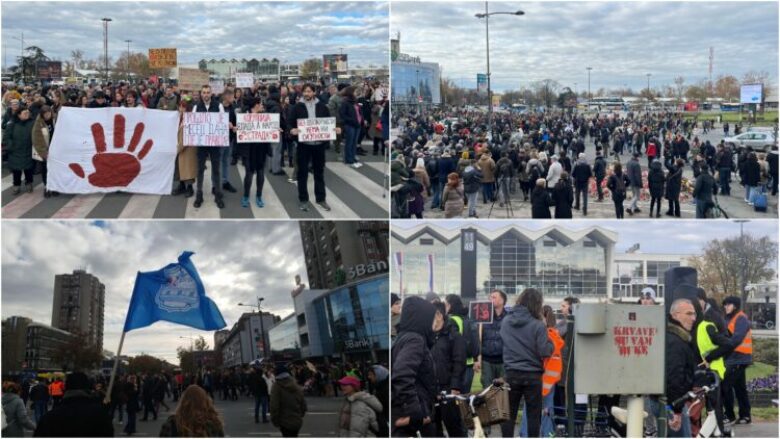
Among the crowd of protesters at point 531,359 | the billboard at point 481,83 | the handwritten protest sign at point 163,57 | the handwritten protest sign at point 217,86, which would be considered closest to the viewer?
the crowd of protesters at point 531,359

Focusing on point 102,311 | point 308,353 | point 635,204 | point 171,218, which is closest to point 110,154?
point 171,218

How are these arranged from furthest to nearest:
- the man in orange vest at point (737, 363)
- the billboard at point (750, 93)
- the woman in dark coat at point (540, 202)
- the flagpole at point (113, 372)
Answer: the billboard at point (750, 93) < the woman in dark coat at point (540, 202) < the flagpole at point (113, 372) < the man in orange vest at point (737, 363)

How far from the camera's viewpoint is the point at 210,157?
1146 cm

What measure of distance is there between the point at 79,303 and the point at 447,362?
4505 mm

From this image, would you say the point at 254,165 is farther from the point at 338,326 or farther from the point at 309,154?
the point at 338,326

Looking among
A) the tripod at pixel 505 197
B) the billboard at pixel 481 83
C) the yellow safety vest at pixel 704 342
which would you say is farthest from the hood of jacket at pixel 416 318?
the billboard at pixel 481 83

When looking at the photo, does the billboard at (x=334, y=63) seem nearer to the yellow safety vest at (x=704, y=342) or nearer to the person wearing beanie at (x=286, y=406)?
the person wearing beanie at (x=286, y=406)

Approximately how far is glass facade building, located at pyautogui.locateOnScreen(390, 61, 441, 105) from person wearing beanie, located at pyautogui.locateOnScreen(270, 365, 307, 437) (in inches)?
184

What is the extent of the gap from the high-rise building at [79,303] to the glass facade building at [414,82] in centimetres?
484

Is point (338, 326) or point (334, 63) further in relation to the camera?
point (334, 63)

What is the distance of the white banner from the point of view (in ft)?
38.7

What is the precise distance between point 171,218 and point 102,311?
1521 mm

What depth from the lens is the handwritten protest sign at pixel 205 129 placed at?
455 inches

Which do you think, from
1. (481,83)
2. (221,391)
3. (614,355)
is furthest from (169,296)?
(481,83)
